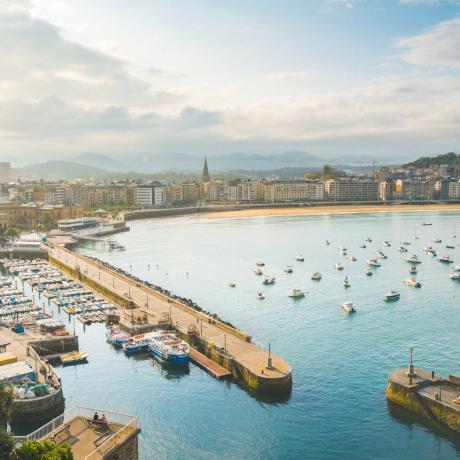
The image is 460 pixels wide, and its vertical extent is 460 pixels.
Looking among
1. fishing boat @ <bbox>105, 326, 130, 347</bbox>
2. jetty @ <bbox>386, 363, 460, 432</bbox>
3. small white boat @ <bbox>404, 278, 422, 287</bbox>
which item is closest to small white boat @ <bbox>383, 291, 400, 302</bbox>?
small white boat @ <bbox>404, 278, 422, 287</bbox>

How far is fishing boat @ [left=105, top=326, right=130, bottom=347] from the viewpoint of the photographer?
90.5ft

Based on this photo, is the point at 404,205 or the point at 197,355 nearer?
the point at 197,355

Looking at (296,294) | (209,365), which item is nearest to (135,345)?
(209,365)

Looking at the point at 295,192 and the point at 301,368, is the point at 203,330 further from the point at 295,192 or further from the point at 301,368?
the point at 295,192

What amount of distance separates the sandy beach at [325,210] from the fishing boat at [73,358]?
83253mm

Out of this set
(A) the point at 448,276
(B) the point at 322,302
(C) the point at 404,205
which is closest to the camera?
(B) the point at 322,302

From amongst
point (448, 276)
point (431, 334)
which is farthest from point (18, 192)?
point (431, 334)

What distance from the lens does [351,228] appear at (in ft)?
275

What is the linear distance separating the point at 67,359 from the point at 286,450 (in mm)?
12247

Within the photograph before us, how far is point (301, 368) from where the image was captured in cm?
2416

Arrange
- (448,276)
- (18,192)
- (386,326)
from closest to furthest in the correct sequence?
(386,326), (448,276), (18,192)

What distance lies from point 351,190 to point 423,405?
127246mm

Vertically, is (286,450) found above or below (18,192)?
below

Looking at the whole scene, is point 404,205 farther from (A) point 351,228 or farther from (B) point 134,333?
(B) point 134,333
